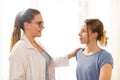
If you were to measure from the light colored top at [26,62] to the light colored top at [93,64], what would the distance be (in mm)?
357

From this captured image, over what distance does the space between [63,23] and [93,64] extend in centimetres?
103

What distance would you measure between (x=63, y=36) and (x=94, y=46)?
34.1 inches

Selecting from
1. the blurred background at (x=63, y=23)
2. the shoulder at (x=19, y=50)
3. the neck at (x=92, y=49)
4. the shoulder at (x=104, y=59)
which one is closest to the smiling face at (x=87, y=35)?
the neck at (x=92, y=49)

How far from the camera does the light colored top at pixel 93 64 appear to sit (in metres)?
1.77

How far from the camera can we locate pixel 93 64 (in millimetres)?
1814

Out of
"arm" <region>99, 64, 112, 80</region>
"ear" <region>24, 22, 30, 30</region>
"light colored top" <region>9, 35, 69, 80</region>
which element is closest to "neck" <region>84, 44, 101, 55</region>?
"arm" <region>99, 64, 112, 80</region>

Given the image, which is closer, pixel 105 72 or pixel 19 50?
pixel 19 50

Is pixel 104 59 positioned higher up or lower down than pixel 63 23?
lower down

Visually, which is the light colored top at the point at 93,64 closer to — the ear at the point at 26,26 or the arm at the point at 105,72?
the arm at the point at 105,72

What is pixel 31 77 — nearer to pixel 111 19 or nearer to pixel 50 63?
pixel 50 63

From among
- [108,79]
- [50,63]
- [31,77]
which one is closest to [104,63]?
[108,79]

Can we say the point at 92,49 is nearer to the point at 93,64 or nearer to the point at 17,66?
the point at 93,64

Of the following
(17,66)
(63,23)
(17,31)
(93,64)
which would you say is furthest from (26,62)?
(63,23)

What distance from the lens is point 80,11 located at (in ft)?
9.35
